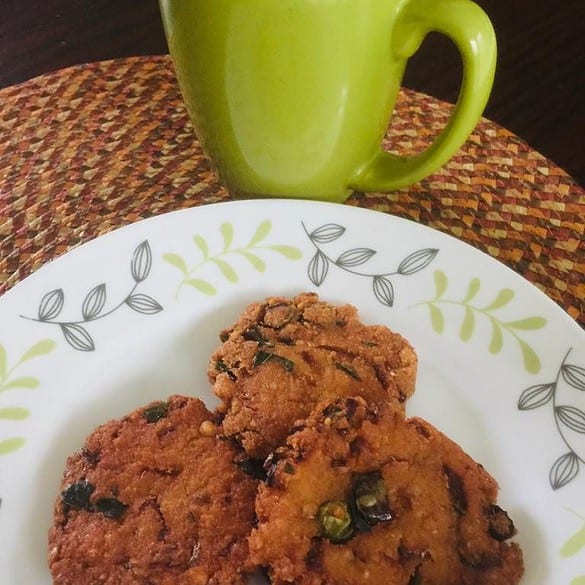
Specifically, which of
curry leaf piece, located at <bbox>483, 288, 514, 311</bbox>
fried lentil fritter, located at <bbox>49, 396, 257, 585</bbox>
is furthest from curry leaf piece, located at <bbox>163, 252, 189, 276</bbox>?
curry leaf piece, located at <bbox>483, 288, 514, 311</bbox>

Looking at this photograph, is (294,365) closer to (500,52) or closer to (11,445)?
(11,445)

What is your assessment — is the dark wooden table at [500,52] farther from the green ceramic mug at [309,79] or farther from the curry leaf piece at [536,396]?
the curry leaf piece at [536,396]

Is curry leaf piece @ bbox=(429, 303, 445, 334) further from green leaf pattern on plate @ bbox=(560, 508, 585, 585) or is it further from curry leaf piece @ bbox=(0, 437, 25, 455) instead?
curry leaf piece @ bbox=(0, 437, 25, 455)

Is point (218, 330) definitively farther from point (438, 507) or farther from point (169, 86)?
point (169, 86)

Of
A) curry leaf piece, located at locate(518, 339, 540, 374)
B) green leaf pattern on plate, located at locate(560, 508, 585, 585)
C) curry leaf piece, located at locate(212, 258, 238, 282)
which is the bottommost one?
green leaf pattern on plate, located at locate(560, 508, 585, 585)

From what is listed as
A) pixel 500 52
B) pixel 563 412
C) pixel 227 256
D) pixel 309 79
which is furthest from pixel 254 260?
pixel 500 52

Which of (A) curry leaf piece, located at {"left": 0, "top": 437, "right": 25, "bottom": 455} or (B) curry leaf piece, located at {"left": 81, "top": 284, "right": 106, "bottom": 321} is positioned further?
(B) curry leaf piece, located at {"left": 81, "top": 284, "right": 106, "bottom": 321}
